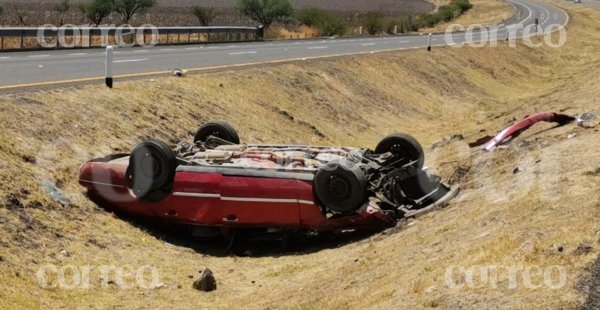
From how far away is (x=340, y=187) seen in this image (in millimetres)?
9055

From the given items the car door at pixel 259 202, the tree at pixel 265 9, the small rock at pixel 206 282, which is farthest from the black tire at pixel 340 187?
the tree at pixel 265 9

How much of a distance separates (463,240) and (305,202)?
8.44 feet

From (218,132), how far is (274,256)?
3.21m

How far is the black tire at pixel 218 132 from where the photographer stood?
38.9 feet

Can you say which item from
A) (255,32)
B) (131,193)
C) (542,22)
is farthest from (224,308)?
(542,22)

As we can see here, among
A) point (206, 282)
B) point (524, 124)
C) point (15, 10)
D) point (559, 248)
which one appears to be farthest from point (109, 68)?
point (15, 10)

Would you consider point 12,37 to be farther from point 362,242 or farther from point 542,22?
point 542,22

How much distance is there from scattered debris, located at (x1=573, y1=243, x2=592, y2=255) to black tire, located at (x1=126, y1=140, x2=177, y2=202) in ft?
18.4

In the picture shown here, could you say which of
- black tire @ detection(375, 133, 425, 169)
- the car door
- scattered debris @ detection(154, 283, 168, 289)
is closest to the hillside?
black tire @ detection(375, 133, 425, 169)

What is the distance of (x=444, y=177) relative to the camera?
466 inches

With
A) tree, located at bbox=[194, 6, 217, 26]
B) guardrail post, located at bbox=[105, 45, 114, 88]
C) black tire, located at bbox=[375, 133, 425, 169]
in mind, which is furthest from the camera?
tree, located at bbox=[194, 6, 217, 26]

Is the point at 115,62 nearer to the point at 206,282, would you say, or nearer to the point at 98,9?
the point at 206,282

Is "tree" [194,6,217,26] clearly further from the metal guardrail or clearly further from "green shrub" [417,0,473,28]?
"green shrub" [417,0,473,28]

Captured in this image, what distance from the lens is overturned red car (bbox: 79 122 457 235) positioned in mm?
9156
